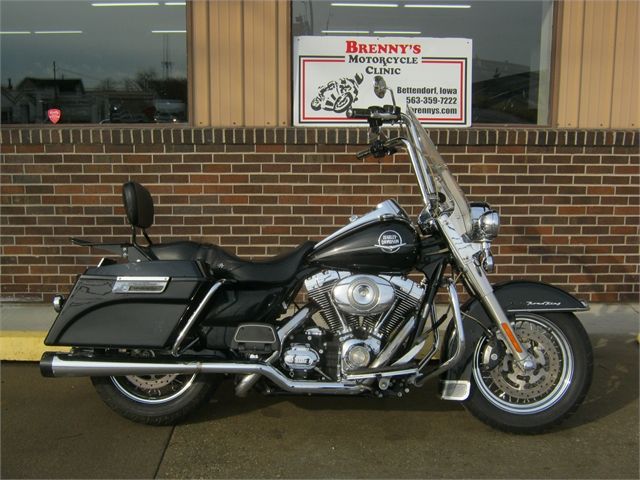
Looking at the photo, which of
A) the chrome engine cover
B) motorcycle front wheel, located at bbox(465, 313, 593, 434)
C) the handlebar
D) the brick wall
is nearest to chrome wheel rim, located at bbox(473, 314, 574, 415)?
motorcycle front wheel, located at bbox(465, 313, 593, 434)

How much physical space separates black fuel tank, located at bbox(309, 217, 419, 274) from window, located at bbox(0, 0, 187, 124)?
2.81 metres

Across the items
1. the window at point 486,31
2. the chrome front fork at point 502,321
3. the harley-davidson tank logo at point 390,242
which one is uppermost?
the window at point 486,31

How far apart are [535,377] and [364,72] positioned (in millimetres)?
3068

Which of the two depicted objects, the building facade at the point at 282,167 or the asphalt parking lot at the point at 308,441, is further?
the building facade at the point at 282,167

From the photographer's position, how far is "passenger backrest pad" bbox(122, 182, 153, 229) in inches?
122

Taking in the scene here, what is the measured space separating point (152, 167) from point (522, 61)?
11.4ft

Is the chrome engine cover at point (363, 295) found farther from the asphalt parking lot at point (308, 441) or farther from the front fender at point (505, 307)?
the asphalt parking lot at point (308, 441)

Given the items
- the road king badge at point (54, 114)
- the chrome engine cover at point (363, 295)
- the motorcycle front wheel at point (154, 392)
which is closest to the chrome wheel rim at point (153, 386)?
the motorcycle front wheel at point (154, 392)

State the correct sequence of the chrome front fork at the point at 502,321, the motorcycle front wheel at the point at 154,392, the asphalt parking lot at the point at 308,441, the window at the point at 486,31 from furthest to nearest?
the window at the point at 486,31, the motorcycle front wheel at the point at 154,392, the chrome front fork at the point at 502,321, the asphalt parking lot at the point at 308,441

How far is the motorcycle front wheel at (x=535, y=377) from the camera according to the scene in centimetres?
317

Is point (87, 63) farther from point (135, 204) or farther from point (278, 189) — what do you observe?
point (135, 204)

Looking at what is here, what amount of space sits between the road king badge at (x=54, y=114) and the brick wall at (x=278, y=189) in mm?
241

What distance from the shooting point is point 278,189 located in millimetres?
5277

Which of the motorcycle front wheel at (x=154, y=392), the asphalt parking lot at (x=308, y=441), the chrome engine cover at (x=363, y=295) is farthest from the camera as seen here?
the motorcycle front wheel at (x=154, y=392)
